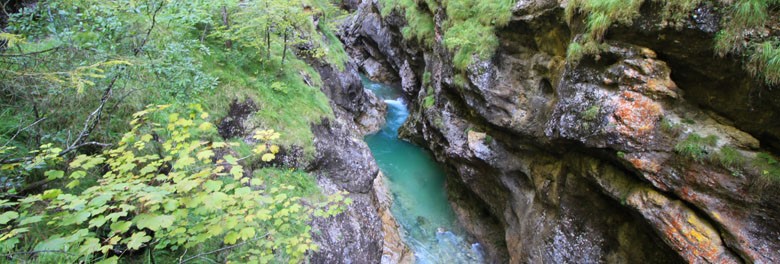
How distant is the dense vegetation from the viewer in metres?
2.89

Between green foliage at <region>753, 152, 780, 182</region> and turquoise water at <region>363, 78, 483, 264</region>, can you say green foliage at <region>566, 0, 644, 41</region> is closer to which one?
green foliage at <region>753, 152, 780, 182</region>

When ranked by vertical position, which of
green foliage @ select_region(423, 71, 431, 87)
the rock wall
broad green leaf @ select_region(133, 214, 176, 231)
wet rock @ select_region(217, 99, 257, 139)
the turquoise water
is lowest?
the turquoise water

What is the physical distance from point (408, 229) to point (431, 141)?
14.7ft

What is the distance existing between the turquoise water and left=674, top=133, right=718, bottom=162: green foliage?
6.58m

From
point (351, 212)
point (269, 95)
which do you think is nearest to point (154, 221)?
point (351, 212)

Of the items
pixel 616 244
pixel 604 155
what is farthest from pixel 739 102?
pixel 616 244

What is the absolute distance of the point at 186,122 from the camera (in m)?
3.38

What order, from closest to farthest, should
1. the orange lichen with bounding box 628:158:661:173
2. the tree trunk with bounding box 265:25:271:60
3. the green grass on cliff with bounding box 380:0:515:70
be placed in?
the orange lichen with bounding box 628:158:661:173 → the tree trunk with bounding box 265:25:271:60 → the green grass on cliff with bounding box 380:0:515:70

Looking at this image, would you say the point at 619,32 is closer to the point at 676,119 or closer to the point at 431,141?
the point at 676,119

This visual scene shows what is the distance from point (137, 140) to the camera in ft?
16.9

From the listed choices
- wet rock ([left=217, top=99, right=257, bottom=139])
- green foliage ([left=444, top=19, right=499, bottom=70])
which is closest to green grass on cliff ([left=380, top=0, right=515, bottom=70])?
green foliage ([left=444, top=19, right=499, bottom=70])

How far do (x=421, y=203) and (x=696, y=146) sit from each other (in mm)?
8909

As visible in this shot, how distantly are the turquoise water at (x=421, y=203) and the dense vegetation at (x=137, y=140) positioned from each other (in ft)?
15.9

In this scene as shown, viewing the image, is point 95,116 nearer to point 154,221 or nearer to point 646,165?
point 154,221
